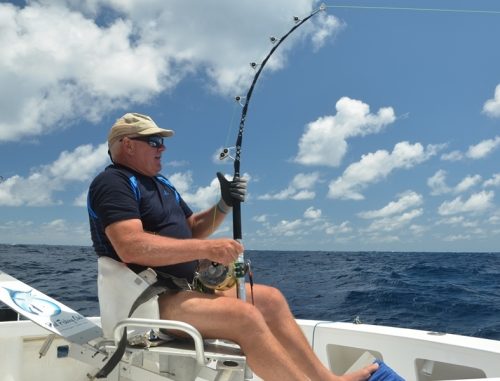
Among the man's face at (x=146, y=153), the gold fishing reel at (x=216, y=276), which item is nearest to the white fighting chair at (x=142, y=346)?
the gold fishing reel at (x=216, y=276)

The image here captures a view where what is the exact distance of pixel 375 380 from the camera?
249cm

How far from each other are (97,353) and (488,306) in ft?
25.7

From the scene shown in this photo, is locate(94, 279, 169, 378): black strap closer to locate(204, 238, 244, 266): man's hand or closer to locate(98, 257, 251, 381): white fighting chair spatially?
locate(98, 257, 251, 381): white fighting chair

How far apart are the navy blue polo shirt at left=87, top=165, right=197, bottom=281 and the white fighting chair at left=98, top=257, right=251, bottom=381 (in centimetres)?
10

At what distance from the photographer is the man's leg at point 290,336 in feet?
7.77

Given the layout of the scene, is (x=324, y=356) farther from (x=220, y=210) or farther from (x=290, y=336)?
(x=220, y=210)

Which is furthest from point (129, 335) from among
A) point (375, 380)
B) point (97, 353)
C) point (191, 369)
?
point (375, 380)

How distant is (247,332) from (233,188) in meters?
0.86

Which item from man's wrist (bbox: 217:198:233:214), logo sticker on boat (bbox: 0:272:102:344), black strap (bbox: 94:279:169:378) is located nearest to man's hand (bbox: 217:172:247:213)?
man's wrist (bbox: 217:198:233:214)

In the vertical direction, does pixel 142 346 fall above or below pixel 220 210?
below

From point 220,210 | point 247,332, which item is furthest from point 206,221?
point 247,332

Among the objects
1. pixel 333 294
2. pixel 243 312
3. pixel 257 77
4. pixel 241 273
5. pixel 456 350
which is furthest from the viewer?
pixel 333 294

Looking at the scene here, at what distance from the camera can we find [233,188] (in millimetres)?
2736

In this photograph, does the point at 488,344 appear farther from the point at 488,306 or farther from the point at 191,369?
the point at 488,306
